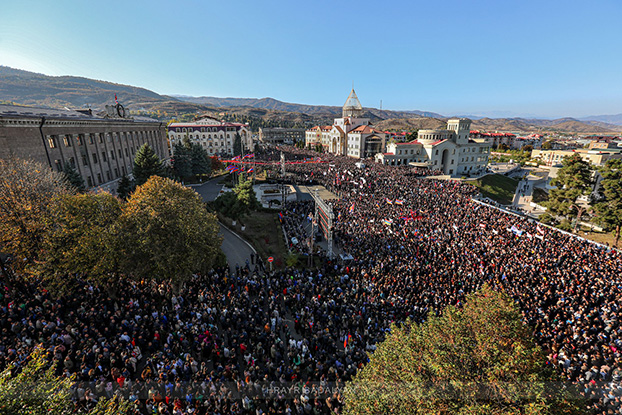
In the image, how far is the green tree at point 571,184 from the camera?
30250mm

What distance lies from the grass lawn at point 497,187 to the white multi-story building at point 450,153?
15.9ft

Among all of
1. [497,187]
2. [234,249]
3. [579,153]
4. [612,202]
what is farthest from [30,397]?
[579,153]

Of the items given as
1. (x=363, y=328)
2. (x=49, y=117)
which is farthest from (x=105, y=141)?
(x=363, y=328)

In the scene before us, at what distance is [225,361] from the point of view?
39.6ft

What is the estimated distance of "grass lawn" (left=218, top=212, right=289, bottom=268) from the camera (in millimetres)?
24389

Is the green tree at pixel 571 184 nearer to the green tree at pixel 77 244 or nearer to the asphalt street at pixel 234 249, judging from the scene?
the asphalt street at pixel 234 249

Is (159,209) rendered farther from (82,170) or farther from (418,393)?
(82,170)

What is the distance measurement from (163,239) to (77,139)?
87.1 feet

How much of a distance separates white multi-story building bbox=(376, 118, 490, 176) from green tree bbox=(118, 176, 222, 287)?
58.8 m

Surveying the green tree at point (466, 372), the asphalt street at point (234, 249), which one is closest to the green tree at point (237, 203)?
the asphalt street at point (234, 249)

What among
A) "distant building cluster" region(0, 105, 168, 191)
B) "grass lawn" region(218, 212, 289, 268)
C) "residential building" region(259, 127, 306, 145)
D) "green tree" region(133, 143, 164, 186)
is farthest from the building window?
"residential building" region(259, 127, 306, 145)

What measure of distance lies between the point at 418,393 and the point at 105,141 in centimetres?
4445

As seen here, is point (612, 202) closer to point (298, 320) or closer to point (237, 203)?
point (298, 320)

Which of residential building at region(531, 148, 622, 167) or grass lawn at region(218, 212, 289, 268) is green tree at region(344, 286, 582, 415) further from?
residential building at region(531, 148, 622, 167)
